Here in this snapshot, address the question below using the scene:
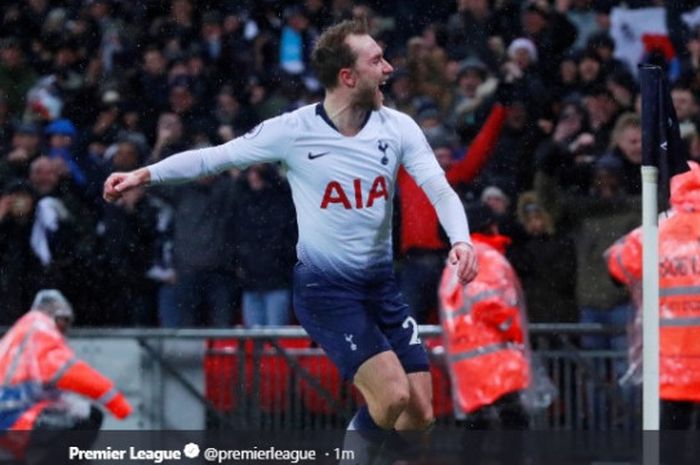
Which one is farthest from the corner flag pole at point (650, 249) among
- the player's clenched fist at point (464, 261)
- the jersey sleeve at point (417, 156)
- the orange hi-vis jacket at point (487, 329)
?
the orange hi-vis jacket at point (487, 329)

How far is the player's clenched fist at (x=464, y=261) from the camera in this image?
8273 millimetres

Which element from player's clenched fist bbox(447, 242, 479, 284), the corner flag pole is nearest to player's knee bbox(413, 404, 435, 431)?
player's clenched fist bbox(447, 242, 479, 284)

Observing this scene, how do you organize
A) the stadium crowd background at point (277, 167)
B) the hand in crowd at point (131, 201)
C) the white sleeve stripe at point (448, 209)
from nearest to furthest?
the white sleeve stripe at point (448, 209), the stadium crowd background at point (277, 167), the hand in crowd at point (131, 201)

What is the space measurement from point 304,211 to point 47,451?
2.40 meters

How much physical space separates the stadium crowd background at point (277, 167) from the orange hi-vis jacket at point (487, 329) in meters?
1.44

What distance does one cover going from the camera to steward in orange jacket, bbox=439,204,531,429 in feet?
35.1

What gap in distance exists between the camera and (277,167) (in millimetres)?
13203

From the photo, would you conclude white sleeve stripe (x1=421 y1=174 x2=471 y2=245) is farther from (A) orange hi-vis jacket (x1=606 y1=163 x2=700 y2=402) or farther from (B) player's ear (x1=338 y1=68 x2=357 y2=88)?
(A) orange hi-vis jacket (x1=606 y1=163 x2=700 y2=402)

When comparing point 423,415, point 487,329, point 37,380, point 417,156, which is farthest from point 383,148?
point 37,380

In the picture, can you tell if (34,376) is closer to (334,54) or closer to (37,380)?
(37,380)

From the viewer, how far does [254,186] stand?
12.9 metres

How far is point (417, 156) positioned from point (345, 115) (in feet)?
1.27

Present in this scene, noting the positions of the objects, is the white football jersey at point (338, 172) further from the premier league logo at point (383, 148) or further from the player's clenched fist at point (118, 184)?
the player's clenched fist at point (118, 184)

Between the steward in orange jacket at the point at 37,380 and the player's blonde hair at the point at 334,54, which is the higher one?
the player's blonde hair at the point at 334,54
